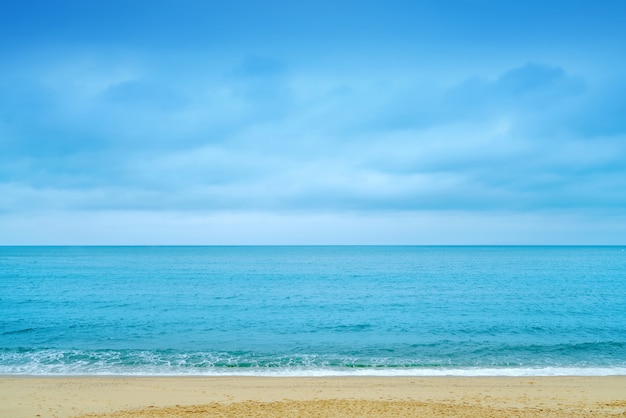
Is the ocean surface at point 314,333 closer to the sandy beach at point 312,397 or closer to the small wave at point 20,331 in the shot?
the small wave at point 20,331

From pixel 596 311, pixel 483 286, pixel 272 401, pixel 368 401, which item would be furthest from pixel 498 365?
pixel 483 286

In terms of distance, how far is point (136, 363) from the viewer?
72.8ft

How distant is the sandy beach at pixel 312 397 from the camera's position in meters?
14.3

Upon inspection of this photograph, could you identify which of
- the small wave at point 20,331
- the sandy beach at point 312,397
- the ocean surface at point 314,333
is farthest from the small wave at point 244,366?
the small wave at point 20,331

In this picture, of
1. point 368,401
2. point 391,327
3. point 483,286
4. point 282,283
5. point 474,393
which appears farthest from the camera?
point 282,283

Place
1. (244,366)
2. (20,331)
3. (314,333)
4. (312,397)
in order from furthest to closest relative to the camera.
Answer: (20,331)
(314,333)
(244,366)
(312,397)

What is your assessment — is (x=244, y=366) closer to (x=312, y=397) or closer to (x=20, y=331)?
(x=312, y=397)

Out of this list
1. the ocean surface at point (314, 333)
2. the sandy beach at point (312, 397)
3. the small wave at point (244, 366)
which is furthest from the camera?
the ocean surface at point (314, 333)

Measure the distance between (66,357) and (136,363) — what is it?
408 cm

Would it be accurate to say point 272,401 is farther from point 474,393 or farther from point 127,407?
point 474,393

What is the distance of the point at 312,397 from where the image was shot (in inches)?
644

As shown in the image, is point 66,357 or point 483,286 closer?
point 66,357

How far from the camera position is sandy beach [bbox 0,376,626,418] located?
14305mm

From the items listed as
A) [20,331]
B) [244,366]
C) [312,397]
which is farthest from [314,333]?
[20,331]
